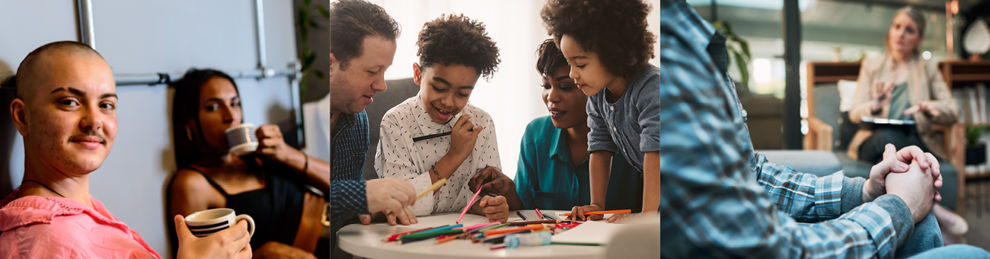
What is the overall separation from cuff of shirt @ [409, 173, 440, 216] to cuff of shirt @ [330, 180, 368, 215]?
0.25 ft

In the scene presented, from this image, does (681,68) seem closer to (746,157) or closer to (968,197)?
(746,157)

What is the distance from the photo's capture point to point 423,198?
757 millimetres

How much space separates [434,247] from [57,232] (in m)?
0.57

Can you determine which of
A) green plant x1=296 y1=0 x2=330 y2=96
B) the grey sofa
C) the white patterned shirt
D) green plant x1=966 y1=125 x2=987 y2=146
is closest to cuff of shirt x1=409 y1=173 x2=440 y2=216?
the white patterned shirt

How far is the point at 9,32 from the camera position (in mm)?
927

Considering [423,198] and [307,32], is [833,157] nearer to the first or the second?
Result: [423,198]

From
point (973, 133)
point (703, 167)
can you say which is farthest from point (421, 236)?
point (973, 133)

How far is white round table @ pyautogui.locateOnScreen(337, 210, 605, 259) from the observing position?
2.23 ft

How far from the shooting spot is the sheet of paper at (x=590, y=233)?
27.4 inches

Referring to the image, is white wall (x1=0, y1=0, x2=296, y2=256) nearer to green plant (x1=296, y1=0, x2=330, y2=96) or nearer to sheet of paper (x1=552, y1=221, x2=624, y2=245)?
green plant (x1=296, y1=0, x2=330, y2=96)

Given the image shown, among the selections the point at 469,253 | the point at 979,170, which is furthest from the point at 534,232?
the point at 979,170

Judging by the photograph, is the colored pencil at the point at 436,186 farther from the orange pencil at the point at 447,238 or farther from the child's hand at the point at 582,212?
the child's hand at the point at 582,212

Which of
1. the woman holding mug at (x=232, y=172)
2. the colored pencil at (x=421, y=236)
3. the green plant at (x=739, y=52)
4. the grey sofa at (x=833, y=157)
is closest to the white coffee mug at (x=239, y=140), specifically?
the woman holding mug at (x=232, y=172)

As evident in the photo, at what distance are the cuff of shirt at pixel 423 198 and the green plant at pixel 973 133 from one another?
121 inches
